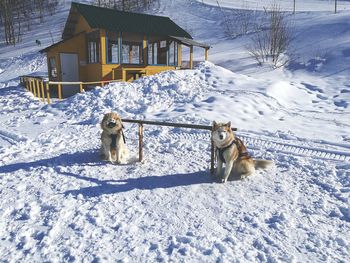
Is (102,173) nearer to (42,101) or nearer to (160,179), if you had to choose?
(160,179)

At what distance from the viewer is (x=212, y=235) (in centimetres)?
357

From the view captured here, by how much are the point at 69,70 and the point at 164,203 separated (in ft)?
50.6

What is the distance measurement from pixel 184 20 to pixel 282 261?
38.6 metres

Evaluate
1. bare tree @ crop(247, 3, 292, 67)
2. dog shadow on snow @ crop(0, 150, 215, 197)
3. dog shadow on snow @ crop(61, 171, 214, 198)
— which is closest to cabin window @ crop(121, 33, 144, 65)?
bare tree @ crop(247, 3, 292, 67)

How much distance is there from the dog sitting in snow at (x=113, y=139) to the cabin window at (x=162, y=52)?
13319mm

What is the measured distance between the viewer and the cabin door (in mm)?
17281

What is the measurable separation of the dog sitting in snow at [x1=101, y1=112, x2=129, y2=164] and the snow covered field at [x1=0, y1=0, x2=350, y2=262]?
19 centimetres

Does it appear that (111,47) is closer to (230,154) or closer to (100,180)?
(100,180)

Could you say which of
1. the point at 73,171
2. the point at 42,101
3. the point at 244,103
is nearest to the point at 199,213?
the point at 73,171

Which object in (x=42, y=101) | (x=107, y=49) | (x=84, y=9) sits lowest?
(x=42, y=101)

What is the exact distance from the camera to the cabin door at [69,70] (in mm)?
17281

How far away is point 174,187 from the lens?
190 inches

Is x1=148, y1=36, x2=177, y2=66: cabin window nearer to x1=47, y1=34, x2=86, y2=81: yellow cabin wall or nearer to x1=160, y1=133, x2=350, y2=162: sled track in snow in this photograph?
x1=47, y1=34, x2=86, y2=81: yellow cabin wall

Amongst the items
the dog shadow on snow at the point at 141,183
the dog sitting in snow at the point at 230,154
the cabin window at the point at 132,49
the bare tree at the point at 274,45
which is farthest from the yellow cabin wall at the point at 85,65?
the dog sitting in snow at the point at 230,154
